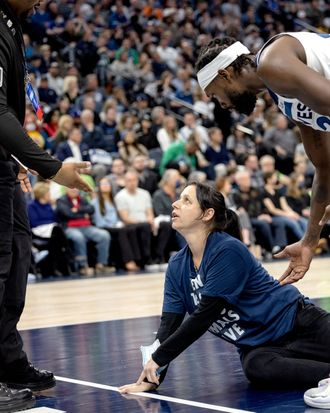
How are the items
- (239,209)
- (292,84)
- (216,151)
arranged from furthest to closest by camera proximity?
(216,151), (239,209), (292,84)

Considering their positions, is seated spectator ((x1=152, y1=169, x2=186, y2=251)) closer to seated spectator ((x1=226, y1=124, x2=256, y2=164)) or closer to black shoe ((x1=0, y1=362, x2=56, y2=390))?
seated spectator ((x1=226, y1=124, x2=256, y2=164))

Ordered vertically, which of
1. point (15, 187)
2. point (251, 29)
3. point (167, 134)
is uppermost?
point (251, 29)

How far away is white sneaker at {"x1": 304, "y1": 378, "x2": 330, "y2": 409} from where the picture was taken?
11.0ft

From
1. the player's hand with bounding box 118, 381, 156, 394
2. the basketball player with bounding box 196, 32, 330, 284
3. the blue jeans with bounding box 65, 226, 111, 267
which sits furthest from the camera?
the blue jeans with bounding box 65, 226, 111, 267

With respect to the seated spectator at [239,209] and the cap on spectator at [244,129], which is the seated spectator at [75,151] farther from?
the cap on spectator at [244,129]

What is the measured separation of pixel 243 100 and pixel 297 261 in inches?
36.2

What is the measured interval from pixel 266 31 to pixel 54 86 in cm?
797

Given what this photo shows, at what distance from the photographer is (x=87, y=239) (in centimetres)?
1119

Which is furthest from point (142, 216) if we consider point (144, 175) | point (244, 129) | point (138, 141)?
point (244, 129)

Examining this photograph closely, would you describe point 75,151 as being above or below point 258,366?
above

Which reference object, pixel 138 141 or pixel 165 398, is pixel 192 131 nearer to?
pixel 138 141

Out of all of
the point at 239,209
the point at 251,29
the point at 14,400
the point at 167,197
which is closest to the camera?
the point at 14,400

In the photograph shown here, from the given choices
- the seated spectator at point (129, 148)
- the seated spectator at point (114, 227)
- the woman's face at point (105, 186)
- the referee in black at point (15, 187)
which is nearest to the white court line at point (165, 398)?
the referee in black at point (15, 187)

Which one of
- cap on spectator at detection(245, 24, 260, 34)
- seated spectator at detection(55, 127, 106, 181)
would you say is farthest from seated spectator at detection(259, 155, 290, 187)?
cap on spectator at detection(245, 24, 260, 34)
